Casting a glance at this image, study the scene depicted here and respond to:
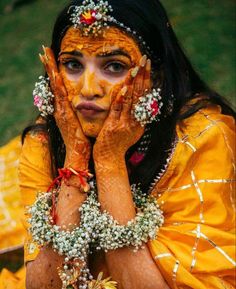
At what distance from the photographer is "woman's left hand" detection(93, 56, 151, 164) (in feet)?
11.3

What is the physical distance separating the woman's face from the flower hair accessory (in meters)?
0.15

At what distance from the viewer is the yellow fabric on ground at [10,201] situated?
16.3 feet

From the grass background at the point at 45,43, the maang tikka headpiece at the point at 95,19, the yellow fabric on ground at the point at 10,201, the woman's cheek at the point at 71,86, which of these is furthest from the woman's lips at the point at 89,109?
the grass background at the point at 45,43

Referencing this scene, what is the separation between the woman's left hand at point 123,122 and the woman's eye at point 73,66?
0.30 metres

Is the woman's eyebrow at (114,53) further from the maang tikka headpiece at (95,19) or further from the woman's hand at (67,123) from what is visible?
the woman's hand at (67,123)

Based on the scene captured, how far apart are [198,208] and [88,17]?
3.97 ft

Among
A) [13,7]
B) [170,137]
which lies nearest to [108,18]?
[170,137]

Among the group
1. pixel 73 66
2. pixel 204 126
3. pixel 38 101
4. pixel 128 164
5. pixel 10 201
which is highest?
pixel 73 66

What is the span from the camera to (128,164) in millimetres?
3918

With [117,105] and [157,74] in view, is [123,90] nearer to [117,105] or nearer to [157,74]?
[117,105]

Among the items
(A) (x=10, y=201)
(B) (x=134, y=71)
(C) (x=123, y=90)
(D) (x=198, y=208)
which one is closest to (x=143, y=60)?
(B) (x=134, y=71)

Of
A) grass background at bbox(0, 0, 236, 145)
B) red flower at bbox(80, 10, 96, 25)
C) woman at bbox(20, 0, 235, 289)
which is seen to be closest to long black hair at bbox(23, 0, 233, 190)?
woman at bbox(20, 0, 235, 289)

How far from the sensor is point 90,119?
11.6 ft

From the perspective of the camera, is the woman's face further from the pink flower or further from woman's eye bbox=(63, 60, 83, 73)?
the pink flower
